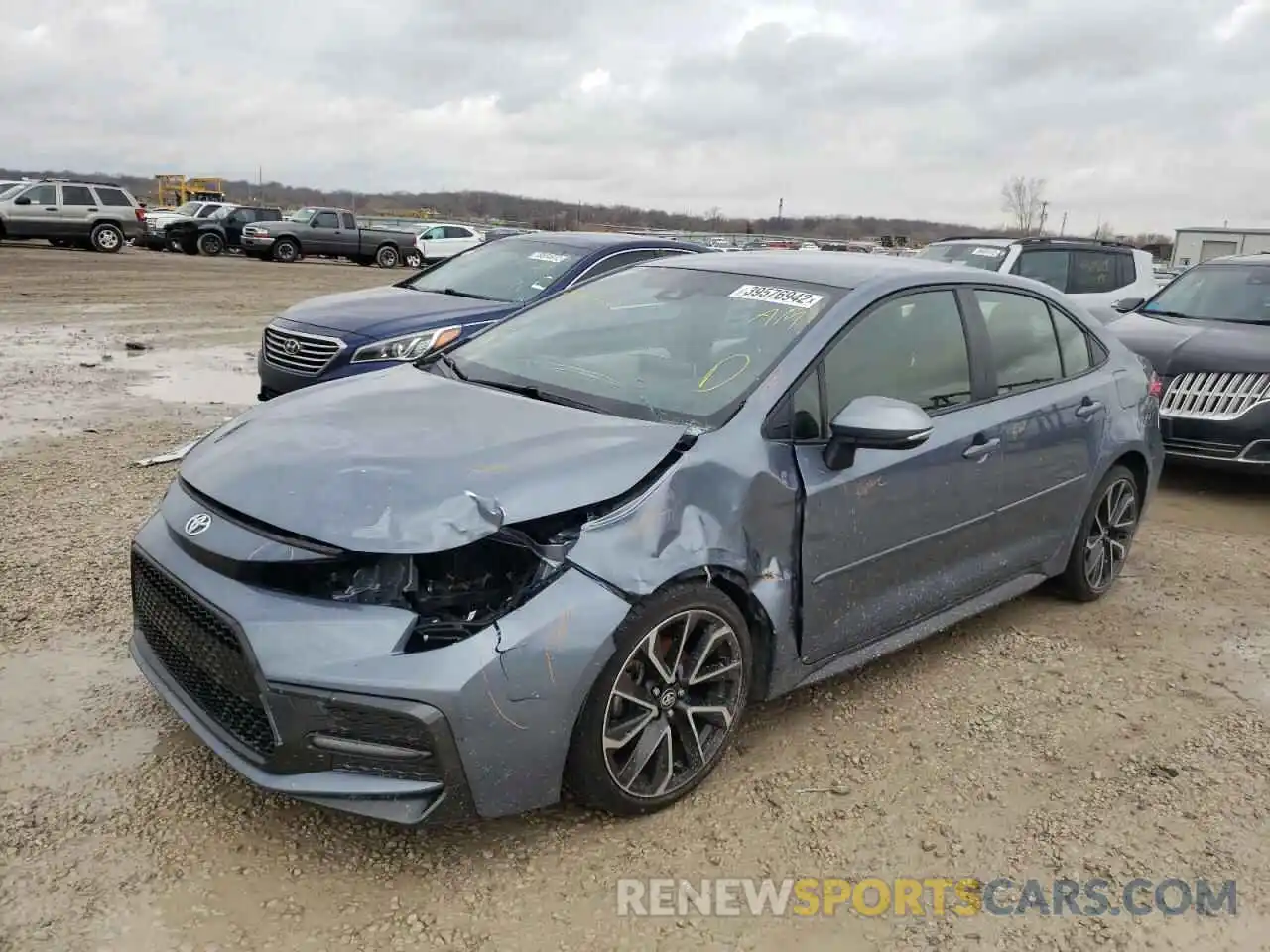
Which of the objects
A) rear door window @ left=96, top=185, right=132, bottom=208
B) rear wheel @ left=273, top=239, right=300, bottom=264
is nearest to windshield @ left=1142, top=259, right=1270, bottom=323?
rear door window @ left=96, top=185, right=132, bottom=208

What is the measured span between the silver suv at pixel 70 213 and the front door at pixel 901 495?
90.1ft

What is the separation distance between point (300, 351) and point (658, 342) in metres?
4.05

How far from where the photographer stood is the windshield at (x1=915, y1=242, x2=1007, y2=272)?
10977mm

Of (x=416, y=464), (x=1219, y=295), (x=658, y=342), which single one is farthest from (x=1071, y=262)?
(x=416, y=464)

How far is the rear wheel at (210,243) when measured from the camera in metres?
30.5

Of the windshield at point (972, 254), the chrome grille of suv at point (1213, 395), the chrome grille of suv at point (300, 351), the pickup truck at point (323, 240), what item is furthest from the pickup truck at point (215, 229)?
the chrome grille of suv at point (1213, 395)

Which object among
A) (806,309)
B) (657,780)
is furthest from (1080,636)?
(657,780)

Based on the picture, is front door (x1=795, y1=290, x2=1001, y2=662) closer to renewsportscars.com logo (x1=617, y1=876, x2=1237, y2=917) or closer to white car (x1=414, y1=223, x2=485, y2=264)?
renewsportscars.com logo (x1=617, y1=876, x2=1237, y2=917)

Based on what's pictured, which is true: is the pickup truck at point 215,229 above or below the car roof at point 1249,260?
below

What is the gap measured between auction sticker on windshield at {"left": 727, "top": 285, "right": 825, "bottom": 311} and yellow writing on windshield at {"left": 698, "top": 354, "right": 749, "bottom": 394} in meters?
0.35

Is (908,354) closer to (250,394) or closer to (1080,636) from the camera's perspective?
(1080,636)

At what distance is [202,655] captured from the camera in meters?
2.86

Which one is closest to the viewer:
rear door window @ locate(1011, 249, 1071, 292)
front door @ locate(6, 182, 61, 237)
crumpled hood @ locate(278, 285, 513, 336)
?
crumpled hood @ locate(278, 285, 513, 336)

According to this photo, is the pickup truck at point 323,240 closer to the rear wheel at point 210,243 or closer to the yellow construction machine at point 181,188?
the rear wheel at point 210,243
